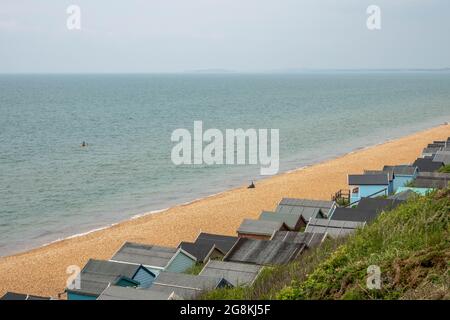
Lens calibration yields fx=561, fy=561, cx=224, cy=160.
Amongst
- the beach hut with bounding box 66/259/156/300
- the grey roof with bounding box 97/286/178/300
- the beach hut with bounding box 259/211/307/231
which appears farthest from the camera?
the beach hut with bounding box 259/211/307/231

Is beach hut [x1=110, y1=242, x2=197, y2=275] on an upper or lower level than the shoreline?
upper

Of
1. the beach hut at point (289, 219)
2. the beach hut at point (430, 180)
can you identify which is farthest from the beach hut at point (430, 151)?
the beach hut at point (289, 219)

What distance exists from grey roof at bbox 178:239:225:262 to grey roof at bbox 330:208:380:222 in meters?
5.32

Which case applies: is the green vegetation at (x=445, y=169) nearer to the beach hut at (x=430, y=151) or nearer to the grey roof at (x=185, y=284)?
the beach hut at (x=430, y=151)

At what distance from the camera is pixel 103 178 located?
156 feet

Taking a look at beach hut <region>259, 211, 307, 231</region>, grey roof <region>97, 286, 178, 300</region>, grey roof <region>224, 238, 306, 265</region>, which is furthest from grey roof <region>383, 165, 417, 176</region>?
grey roof <region>97, 286, 178, 300</region>

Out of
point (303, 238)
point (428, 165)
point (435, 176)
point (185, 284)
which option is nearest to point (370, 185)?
point (435, 176)

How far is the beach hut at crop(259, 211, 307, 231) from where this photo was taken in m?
24.3

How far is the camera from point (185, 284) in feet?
52.0

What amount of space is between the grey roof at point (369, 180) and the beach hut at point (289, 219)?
5658mm

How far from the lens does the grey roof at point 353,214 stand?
891 inches

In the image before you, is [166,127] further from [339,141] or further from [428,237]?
[428,237]

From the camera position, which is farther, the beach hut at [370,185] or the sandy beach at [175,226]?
the beach hut at [370,185]

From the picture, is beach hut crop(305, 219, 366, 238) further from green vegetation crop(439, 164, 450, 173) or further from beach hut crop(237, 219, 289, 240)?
green vegetation crop(439, 164, 450, 173)
